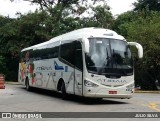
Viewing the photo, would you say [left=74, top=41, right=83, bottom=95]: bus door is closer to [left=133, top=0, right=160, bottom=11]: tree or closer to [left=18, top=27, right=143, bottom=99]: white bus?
[left=18, top=27, right=143, bottom=99]: white bus

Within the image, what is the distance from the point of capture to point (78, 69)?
19.1 meters

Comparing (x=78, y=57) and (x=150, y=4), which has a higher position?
(x=150, y=4)

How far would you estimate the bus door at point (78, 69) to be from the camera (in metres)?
18.8

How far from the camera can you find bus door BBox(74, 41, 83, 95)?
18.8m

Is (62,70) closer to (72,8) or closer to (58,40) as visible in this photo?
(58,40)

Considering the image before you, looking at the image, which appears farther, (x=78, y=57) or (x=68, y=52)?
(x=68, y=52)

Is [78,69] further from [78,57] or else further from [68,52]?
[68,52]

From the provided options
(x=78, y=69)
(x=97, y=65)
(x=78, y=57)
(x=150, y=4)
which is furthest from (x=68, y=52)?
(x=150, y=4)

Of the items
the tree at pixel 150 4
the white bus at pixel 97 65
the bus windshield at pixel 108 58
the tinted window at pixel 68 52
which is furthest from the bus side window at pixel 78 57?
the tree at pixel 150 4

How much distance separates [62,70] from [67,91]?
53.3 inches

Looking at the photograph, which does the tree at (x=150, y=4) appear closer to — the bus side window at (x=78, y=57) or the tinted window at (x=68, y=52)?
the tinted window at (x=68, y=52)

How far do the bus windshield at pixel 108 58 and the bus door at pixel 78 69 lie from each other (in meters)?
0.58

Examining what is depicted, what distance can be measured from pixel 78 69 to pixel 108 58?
4.96 feet

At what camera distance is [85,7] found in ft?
163
